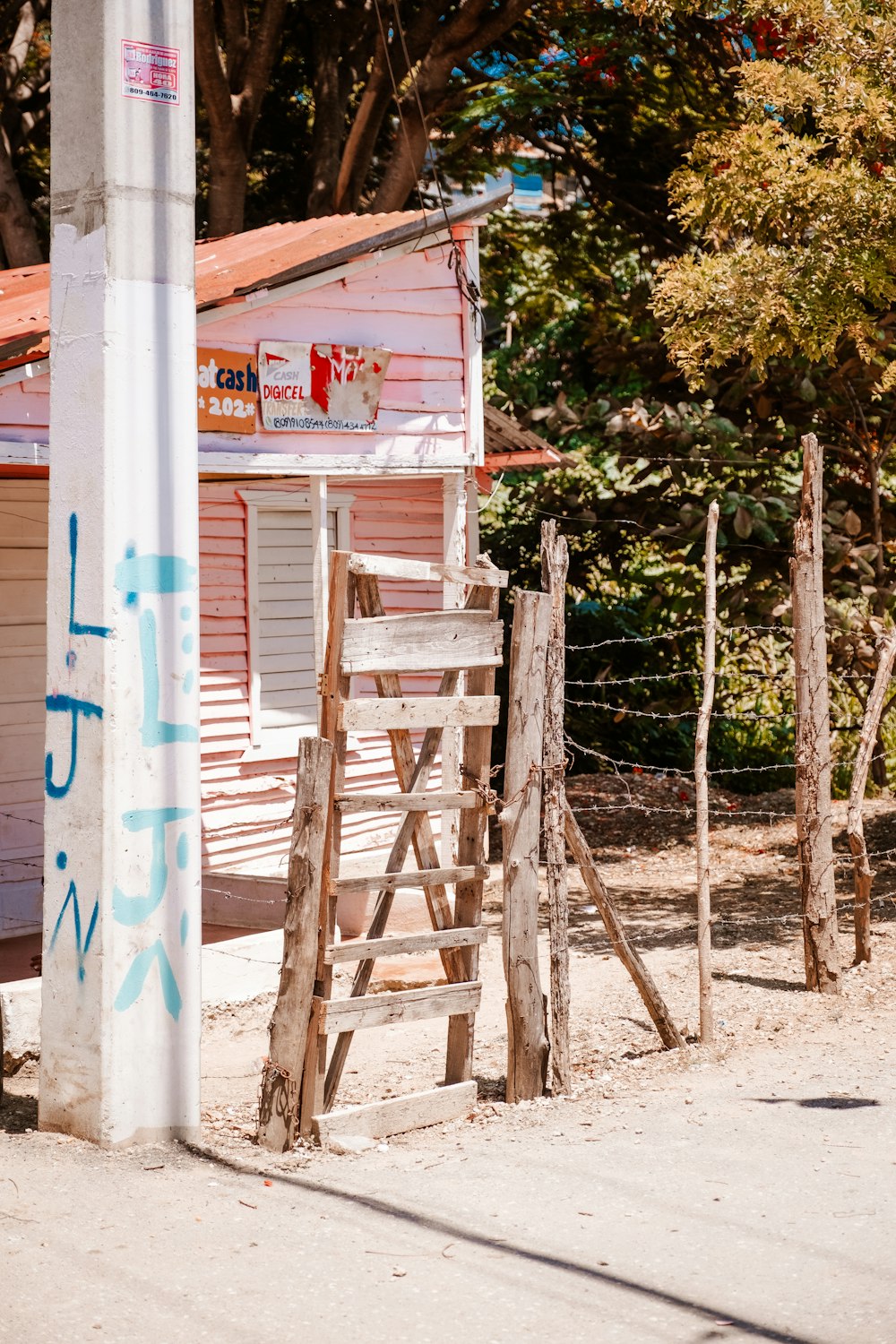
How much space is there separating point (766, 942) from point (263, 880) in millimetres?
3324

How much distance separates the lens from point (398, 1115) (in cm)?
569

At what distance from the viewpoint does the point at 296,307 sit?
30.6 ft

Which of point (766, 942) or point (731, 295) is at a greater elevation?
point (731, 295)

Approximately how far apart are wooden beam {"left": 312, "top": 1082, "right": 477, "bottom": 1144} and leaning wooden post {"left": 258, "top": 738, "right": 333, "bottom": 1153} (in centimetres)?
24

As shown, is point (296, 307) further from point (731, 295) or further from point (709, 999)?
point (709, 999)

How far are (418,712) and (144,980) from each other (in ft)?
4.67

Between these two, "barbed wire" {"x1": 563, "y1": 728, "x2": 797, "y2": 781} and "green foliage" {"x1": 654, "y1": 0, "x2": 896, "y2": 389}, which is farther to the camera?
"green foliage" {"x1": 654, "y1": 0, "x2": 896, "y2": 389}

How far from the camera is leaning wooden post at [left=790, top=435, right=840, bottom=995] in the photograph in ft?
24.7

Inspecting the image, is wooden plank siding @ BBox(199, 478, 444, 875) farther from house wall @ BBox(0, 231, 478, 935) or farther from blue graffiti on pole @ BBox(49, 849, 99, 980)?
blue graffiti on pole @ BBox(49, 849, 99, 980)

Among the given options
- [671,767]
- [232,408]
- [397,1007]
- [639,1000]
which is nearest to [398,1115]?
[397,1007]

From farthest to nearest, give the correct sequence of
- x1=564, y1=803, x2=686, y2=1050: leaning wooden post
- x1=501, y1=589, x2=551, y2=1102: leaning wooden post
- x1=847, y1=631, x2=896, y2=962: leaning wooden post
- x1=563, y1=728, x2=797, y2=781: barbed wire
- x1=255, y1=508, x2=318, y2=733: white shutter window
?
x1=255, y1=508, x2=318, y2=733: white shutter window < x1=847, y1=631, x2=896, y2=962: leaning wooden post < x1=563, y1=728, x2=797, y2=781: barbed wire < x1=564, y1=803, x2=686, y2=1050: leaning wooden post < x1=501, y1=589, x2=551, y2=1102: leaning wooden post

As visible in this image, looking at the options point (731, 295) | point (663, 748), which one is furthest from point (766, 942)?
point (663, 748)

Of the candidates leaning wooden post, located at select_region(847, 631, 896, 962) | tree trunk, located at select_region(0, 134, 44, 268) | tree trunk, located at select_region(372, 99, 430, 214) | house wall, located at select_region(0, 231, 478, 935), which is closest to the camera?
leaning wooden post, located at select_region(847, 631, 896, 962)

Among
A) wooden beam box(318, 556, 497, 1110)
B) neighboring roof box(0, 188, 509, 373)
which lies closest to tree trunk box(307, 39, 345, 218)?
neighboring roof box(0, 188, 509, 373)
